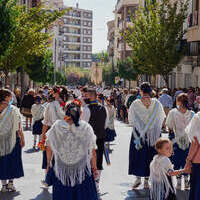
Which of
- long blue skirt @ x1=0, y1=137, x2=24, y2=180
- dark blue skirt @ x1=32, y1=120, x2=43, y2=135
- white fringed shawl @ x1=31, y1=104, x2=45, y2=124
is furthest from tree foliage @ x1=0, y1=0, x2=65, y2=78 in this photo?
long blue skirt @ x1=0, y1=137, x2=24, y2=180

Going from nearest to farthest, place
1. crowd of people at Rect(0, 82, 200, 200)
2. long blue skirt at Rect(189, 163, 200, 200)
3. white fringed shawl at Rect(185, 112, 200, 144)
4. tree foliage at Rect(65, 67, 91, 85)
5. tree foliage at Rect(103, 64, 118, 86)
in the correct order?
1. crowd of people at Rect(0, 82, 200, 200)
2. white fringed shawl at Rect(185, 112, 200, 144)
3. long blue skirt at Rect(189, 163, 200, 200)
4. tree foliage at Rect(103, 64, 118, 86)
5. tree foliage at Rect(65, 67, 91, 85)

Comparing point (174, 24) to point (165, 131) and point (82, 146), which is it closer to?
point (165, 131)

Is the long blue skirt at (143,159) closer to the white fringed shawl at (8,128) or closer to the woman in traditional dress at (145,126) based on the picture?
the woman in traditional dress at (145,126)

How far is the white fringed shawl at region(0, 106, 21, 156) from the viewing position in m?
8.91

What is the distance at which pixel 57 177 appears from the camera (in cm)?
642

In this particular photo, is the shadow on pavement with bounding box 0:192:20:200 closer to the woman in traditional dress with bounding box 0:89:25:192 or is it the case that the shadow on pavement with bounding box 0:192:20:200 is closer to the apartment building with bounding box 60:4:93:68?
the woman in traditional dress with bounding box 0:89:25:192

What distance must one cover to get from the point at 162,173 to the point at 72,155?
1231 mm

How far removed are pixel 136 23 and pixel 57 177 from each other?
33648 millimetres

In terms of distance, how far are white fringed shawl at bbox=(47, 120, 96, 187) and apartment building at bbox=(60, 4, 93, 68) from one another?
162 m

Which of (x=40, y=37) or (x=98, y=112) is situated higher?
(x=40, y=37)

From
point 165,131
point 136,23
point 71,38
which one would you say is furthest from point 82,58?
point 165,131

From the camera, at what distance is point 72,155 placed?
6.36 m

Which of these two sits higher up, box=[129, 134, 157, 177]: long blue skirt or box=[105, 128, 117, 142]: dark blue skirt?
box=[129, 134, 157, 177]: long blue skirt

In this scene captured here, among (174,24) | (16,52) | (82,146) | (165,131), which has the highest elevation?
(174,24)
